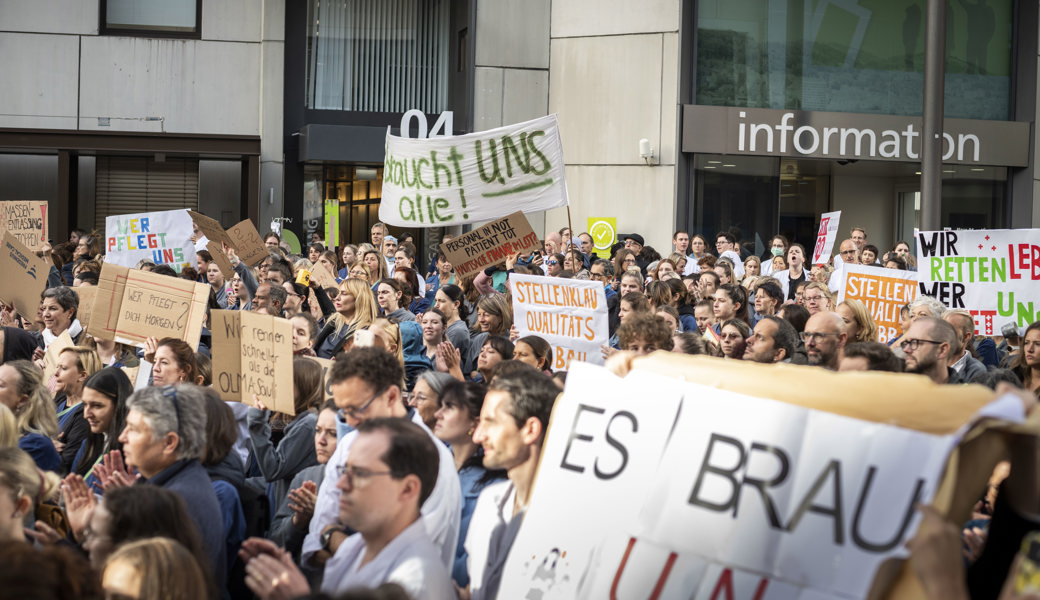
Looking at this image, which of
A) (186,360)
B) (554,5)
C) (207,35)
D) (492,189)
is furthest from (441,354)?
(207,35)

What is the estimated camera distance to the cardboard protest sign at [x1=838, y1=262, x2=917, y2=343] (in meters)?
10.0

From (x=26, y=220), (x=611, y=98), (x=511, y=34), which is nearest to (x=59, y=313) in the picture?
(x=26, y=220)

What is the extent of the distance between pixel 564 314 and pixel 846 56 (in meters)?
15.2

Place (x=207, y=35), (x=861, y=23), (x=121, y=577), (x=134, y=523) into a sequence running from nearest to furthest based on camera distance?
1. (x=121, y=577)
2. (x=134, y=523)
3. (x=861, y=23)
4. (x=207, y=35)

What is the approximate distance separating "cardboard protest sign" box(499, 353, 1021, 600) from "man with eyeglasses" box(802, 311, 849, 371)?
138 inches

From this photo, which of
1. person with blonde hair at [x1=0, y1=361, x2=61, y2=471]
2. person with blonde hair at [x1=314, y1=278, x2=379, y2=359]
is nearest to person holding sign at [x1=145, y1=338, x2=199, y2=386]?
person with blonde hair at [x1=0, y1=361, x2=61, y2=471]

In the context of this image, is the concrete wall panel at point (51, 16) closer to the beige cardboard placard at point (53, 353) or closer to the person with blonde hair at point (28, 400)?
the beige cardboard placard at point (53, 353)

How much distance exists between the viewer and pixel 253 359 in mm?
6926

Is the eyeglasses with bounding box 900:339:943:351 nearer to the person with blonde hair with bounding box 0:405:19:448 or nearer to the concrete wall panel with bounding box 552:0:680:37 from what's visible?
the person with blonde hair with bounding box 0:405:19:448

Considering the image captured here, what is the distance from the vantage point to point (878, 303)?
10.1 meters

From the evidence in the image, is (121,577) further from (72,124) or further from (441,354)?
(72,124)

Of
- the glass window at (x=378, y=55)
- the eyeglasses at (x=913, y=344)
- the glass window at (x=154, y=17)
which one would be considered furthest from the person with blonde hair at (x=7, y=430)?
the glass window at (x=154, y=17)

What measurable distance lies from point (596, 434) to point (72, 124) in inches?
877

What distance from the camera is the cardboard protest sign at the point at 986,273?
9438 mm
